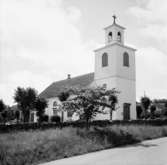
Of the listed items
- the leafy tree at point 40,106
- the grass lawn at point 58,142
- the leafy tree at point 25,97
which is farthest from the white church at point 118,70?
the grass lawn at point 58,142

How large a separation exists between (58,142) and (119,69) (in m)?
20.3

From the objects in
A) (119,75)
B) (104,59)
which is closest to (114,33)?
(104,59)

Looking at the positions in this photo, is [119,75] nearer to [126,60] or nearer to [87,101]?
[126,60]

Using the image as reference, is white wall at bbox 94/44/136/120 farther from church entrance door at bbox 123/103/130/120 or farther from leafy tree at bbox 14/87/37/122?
leafy tree at bbox 14/87/37/122

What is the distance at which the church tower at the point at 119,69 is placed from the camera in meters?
31.6

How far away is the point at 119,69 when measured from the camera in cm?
3191

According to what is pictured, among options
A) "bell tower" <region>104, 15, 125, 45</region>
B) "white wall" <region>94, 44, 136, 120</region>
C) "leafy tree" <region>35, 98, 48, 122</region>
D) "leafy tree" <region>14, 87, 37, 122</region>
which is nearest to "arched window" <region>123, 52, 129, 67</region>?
"white wall" <region>94, 44, 136, 120</region>

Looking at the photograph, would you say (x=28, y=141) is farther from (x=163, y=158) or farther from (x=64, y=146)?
(x=163, y=158)

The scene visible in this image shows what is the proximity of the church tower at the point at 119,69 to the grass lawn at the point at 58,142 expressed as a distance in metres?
13.5

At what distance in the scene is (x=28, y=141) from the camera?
41.8ft

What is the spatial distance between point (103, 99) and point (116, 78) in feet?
44.9

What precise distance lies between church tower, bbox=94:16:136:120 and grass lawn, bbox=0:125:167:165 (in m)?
13.5

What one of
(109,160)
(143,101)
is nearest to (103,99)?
(109,160)

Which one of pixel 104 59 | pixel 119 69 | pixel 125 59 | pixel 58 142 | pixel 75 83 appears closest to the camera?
pixel 58 142
